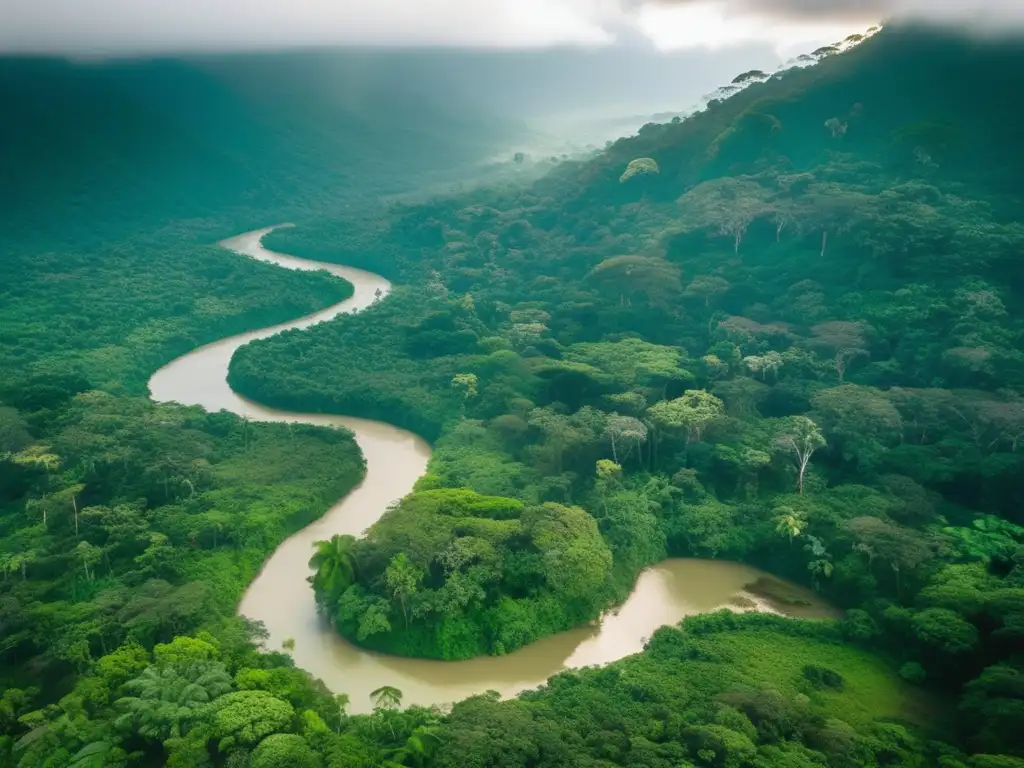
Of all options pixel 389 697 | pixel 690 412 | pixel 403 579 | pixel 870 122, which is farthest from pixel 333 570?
pixel 870 122

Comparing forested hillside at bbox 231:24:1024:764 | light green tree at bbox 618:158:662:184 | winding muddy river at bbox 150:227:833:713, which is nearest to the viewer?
winding muddy river at bbox 150:227:833:713

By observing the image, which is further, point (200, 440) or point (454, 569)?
point (200, 440)

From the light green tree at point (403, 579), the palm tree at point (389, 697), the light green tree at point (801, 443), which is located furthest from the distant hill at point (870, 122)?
the palm tree at point (389, 697)

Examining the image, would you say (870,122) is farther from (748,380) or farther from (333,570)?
(333,570)

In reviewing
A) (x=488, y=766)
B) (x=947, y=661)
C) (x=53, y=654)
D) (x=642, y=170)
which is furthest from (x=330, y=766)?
(x=642, y=170)

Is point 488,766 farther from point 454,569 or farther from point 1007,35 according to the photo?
point 1007,35

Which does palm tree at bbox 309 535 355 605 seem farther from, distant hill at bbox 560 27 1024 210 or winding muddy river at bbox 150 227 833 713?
distant hill at bbox 560 27 1024 210

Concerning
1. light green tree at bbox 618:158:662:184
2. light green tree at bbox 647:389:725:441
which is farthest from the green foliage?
light green tree at bbox 618:158:662:184
